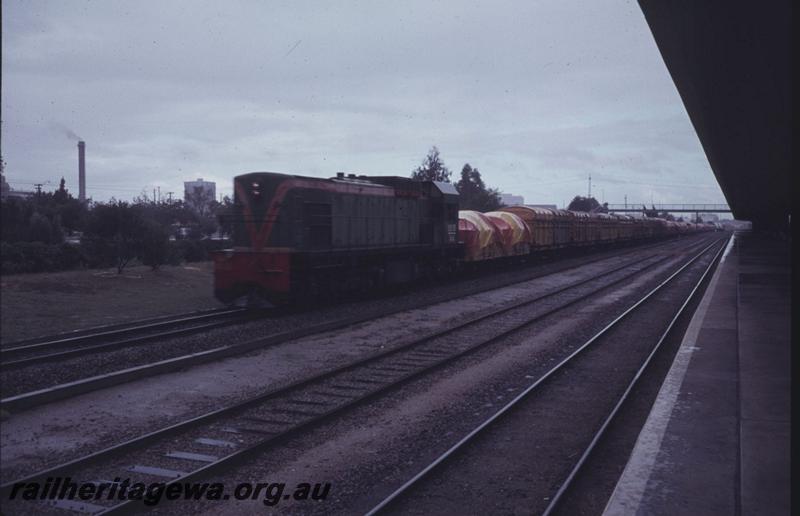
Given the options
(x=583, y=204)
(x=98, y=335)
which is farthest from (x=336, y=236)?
(x=583, y=204)

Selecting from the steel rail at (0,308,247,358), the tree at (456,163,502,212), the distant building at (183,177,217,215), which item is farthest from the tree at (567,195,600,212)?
the steel rail at (0,308,247,358)

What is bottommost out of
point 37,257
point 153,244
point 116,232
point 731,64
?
point 37,257

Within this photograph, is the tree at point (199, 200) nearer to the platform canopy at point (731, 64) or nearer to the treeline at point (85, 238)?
the treeline at point (85, 238)

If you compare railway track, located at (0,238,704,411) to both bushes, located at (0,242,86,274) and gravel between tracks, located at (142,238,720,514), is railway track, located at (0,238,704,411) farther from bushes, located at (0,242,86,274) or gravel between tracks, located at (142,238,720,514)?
bushes, located at (0,242,86,274)

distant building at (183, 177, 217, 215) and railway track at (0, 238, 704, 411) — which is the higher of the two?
distant building at (183, 177, 217, 215)

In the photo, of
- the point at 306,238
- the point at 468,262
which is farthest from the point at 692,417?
the point at 468,262

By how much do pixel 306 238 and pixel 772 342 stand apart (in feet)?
35.1

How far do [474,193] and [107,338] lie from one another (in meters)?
65.3

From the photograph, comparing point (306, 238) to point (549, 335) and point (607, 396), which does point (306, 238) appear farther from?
point (607, 396)

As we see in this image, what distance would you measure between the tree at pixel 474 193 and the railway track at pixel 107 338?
47699mm

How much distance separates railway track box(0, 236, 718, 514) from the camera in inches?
244

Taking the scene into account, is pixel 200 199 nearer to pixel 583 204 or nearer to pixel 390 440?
pixel 390 440

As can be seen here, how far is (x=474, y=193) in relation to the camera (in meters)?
75.8

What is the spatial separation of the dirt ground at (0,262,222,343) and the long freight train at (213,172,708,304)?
10.3 ft
